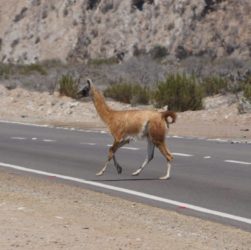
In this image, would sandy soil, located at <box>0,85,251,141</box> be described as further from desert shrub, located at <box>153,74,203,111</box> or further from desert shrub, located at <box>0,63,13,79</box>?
desert shrub, located at <box>0,63,13,79</box>

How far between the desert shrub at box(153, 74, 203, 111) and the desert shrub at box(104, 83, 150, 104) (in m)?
5.91

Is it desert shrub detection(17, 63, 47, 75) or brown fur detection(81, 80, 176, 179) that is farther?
desert shrub detection(17, 63, 47, 75)

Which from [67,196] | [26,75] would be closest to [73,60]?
[26,75]

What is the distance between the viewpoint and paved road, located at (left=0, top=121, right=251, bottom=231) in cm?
1158

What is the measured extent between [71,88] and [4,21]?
5058 centimetres

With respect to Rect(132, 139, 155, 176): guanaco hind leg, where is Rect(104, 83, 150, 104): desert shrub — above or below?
above

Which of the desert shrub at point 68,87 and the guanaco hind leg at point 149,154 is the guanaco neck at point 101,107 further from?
the desert shrub at point 68,87

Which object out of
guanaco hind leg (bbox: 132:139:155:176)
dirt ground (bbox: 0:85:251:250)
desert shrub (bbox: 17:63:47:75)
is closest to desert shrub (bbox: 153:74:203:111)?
guanaco hind leg (bbox: 132:139:155:176)

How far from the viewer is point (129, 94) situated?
48.5 meters

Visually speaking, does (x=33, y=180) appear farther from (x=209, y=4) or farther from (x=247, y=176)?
(x=209, y=4)

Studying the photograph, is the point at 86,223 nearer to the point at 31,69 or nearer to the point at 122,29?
the point at 31,69

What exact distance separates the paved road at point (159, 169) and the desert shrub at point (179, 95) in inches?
555

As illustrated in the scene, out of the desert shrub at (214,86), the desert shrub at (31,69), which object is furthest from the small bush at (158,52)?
the desert shrub at (214,86)

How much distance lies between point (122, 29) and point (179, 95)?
41419 millimetres
